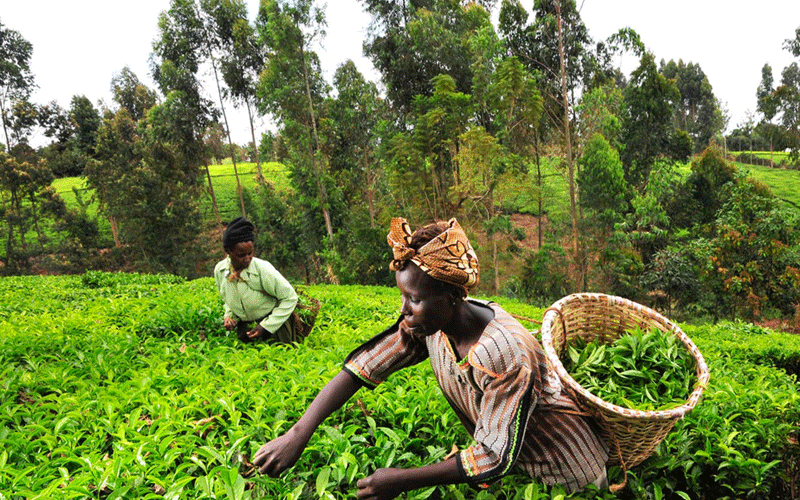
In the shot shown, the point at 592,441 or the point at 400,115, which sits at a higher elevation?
the point at 400,115

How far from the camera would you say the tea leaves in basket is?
167cm

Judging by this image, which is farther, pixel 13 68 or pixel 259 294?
pixel 13 68

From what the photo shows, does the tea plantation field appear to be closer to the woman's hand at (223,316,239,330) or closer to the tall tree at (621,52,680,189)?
the woman's hand at (223,316,239,330)

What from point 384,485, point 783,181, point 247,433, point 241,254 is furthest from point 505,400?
point 783,181

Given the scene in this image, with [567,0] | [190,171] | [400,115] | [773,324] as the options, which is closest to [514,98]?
[567,0]

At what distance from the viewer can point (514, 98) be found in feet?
44.8

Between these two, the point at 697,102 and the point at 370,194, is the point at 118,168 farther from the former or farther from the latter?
the point at 697,102

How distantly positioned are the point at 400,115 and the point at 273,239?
8360 mm

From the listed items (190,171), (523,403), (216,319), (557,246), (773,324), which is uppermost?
(190,171)

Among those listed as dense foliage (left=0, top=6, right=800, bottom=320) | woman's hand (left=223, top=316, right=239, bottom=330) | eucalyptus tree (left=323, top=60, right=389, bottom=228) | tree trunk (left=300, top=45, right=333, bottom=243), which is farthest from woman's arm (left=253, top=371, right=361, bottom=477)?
tree trunk (left=300, top=45, right=333, bottom=243)

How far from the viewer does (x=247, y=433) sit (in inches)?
69.2

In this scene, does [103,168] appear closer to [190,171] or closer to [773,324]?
[190,171]

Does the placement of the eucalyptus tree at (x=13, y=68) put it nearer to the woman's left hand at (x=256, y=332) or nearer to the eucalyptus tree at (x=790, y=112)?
the woman's left hand at (x=256, y=332)

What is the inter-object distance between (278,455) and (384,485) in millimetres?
380
